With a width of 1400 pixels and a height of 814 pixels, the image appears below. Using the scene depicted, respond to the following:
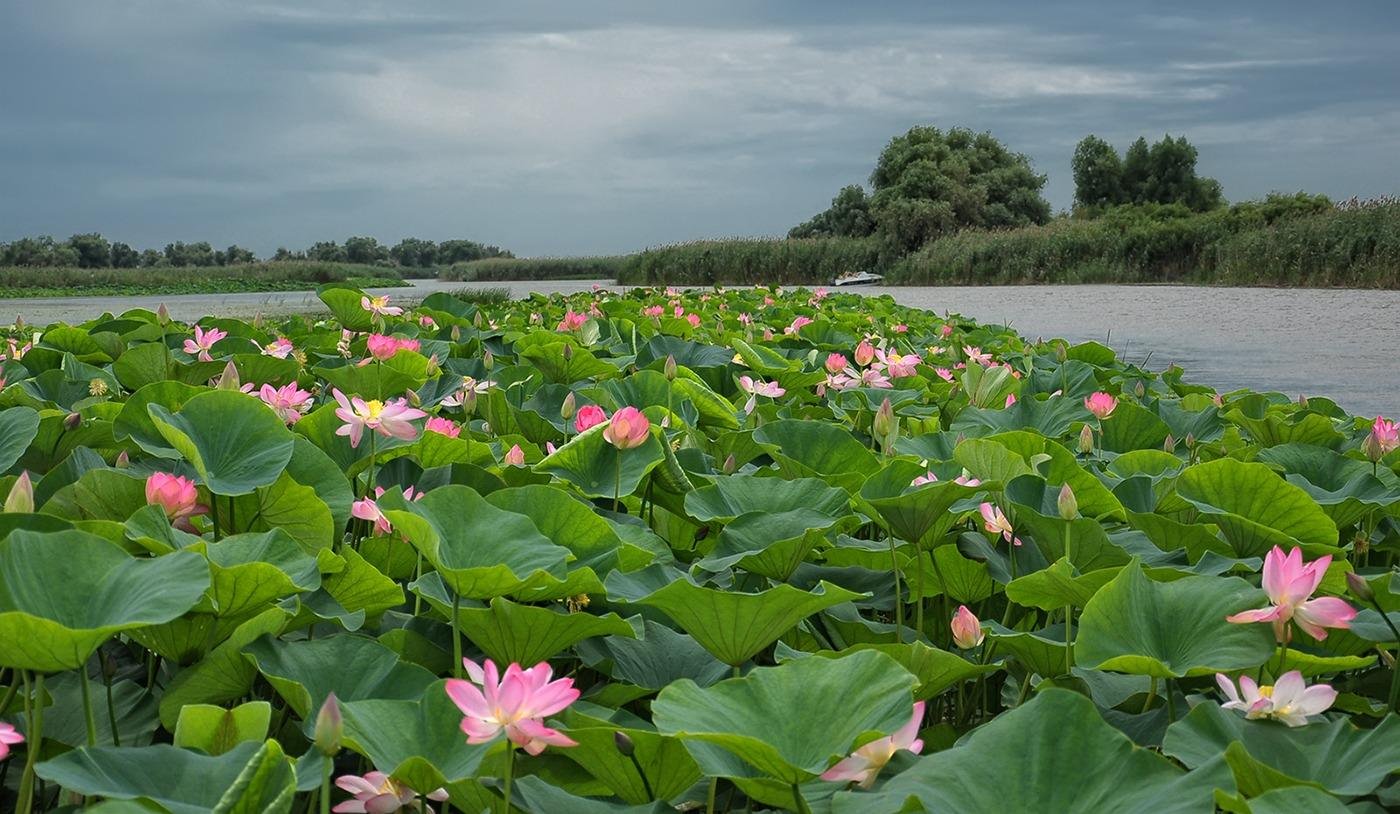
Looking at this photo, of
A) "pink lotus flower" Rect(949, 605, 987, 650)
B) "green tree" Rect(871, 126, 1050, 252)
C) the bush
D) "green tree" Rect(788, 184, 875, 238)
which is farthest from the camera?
"green tree" Rect(788, 184, 875, 238)

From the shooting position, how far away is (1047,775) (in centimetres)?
50

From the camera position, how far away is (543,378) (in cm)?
179

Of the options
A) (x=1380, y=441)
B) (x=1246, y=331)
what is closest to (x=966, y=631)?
(x=1380, y=441)

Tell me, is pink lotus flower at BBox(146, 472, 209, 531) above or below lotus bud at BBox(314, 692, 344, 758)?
above

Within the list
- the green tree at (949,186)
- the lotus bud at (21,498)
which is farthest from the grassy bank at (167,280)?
the lotus bud at (21,498)

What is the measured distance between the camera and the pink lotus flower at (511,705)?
0.49 meters

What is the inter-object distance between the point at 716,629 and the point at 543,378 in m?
1.18

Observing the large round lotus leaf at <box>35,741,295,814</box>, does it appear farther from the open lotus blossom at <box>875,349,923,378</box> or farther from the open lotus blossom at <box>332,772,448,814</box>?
the open lotus blossom at <box>875,349,923,378</box>

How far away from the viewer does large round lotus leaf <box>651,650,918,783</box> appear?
0.53 m

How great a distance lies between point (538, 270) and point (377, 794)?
30.9 metres

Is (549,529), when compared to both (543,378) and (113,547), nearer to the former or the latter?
(113,547)

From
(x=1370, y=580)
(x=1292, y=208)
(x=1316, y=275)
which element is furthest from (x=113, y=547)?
(x=1292, y=208)

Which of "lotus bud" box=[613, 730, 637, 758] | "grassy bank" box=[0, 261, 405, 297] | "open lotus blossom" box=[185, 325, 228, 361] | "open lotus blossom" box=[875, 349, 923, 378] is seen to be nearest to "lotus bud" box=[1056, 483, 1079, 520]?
"lotus bud" box=[613, 730, 637, 758]

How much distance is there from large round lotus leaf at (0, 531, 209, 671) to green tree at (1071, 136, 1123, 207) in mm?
37999
